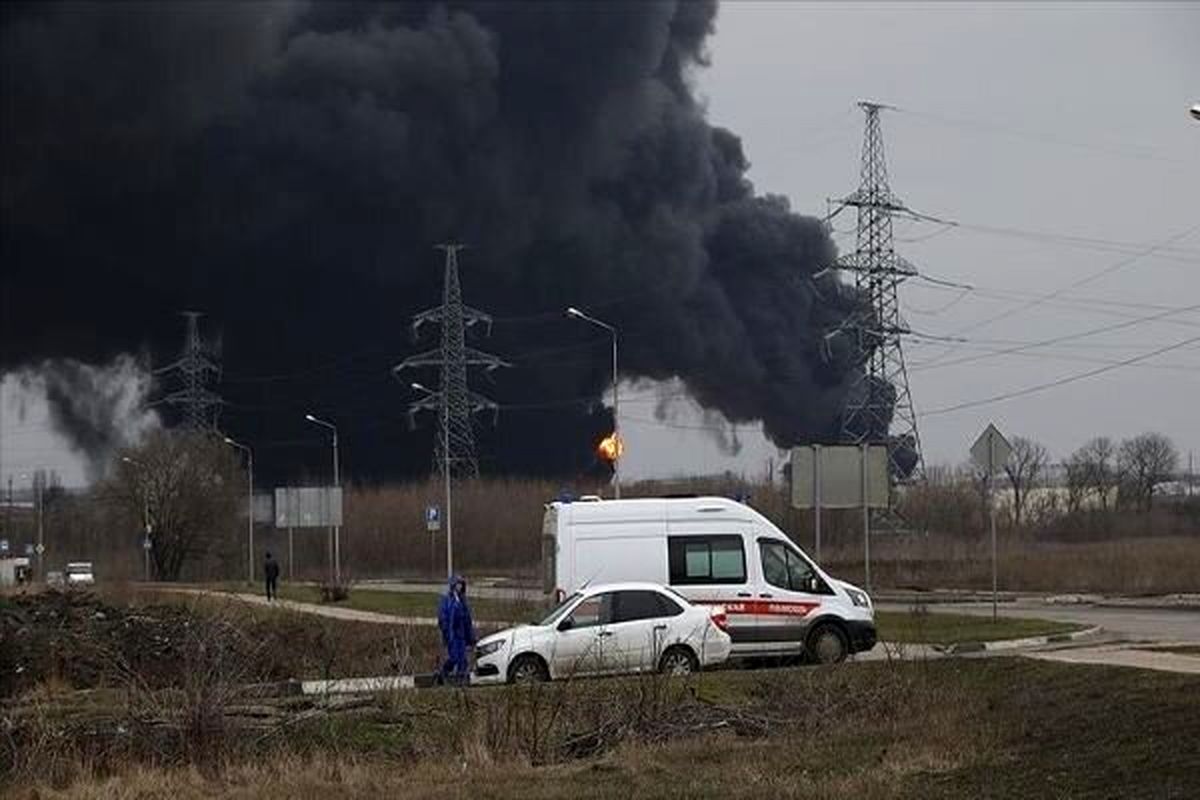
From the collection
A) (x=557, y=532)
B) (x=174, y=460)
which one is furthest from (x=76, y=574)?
(x=557, y=532)

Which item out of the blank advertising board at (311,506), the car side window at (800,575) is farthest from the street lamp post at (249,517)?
the car side window at (800,575)

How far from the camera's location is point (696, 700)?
16.4m

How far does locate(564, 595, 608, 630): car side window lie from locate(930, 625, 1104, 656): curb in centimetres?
459

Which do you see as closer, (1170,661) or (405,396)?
(1170,661)

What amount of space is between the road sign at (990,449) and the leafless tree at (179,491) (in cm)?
5063

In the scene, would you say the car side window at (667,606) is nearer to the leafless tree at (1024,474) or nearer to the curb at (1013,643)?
the curb at (1013,643)

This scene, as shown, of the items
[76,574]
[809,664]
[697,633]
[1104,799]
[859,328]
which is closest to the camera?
[1104,799]

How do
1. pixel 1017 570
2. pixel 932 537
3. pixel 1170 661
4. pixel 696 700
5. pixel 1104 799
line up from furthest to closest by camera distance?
pixel 932 537
pixel 1017 570
pixel 1170 661
pixel 696 700
pixel 1104 799

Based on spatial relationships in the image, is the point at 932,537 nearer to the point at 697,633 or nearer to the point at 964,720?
the point at 697,633

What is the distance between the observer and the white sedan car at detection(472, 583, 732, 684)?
19422mm

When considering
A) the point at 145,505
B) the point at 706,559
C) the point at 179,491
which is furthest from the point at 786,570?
the point at 145,505

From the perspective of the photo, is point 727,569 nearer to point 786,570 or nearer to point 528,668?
point 786,570

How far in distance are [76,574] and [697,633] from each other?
62.2 meters

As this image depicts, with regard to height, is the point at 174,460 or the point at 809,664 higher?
the point at 174,460
